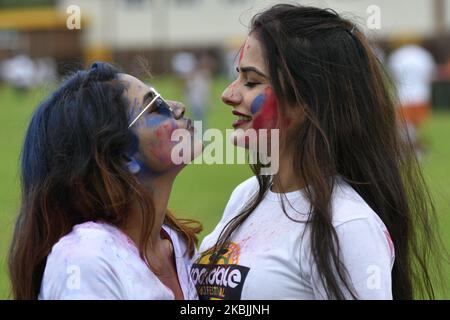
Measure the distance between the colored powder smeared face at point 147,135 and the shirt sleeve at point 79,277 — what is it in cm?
43

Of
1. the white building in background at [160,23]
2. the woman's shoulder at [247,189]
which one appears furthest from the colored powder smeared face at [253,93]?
the white building in background at [160,23]

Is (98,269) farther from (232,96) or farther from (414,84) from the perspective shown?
(414,84)

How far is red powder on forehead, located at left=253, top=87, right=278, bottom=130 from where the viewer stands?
9.04ft

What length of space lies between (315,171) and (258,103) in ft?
1.06

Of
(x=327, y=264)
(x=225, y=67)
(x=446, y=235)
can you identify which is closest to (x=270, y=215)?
(x=327, y=264)

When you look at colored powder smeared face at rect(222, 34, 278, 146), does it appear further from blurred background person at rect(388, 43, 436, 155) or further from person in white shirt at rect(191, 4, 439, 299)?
blurred background person at rect(388, 43, 436, 155)

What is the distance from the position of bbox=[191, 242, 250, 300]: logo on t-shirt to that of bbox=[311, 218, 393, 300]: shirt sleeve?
1.01 feet

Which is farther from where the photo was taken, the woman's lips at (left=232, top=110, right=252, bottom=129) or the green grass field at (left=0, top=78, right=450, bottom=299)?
the green grass field at (left=0, top=78, right=450, bottom=299)

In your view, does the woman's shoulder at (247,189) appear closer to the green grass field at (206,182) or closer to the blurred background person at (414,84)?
the green grass field at (206,182)

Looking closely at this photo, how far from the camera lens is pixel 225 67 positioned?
4403 cm

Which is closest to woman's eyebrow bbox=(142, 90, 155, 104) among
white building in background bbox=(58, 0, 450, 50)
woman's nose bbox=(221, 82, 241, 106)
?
woman's nose bbox=(221, 82, 241, 106)

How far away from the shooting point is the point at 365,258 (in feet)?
7.96

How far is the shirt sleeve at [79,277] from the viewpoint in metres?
2.39

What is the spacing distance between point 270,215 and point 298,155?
247mm
